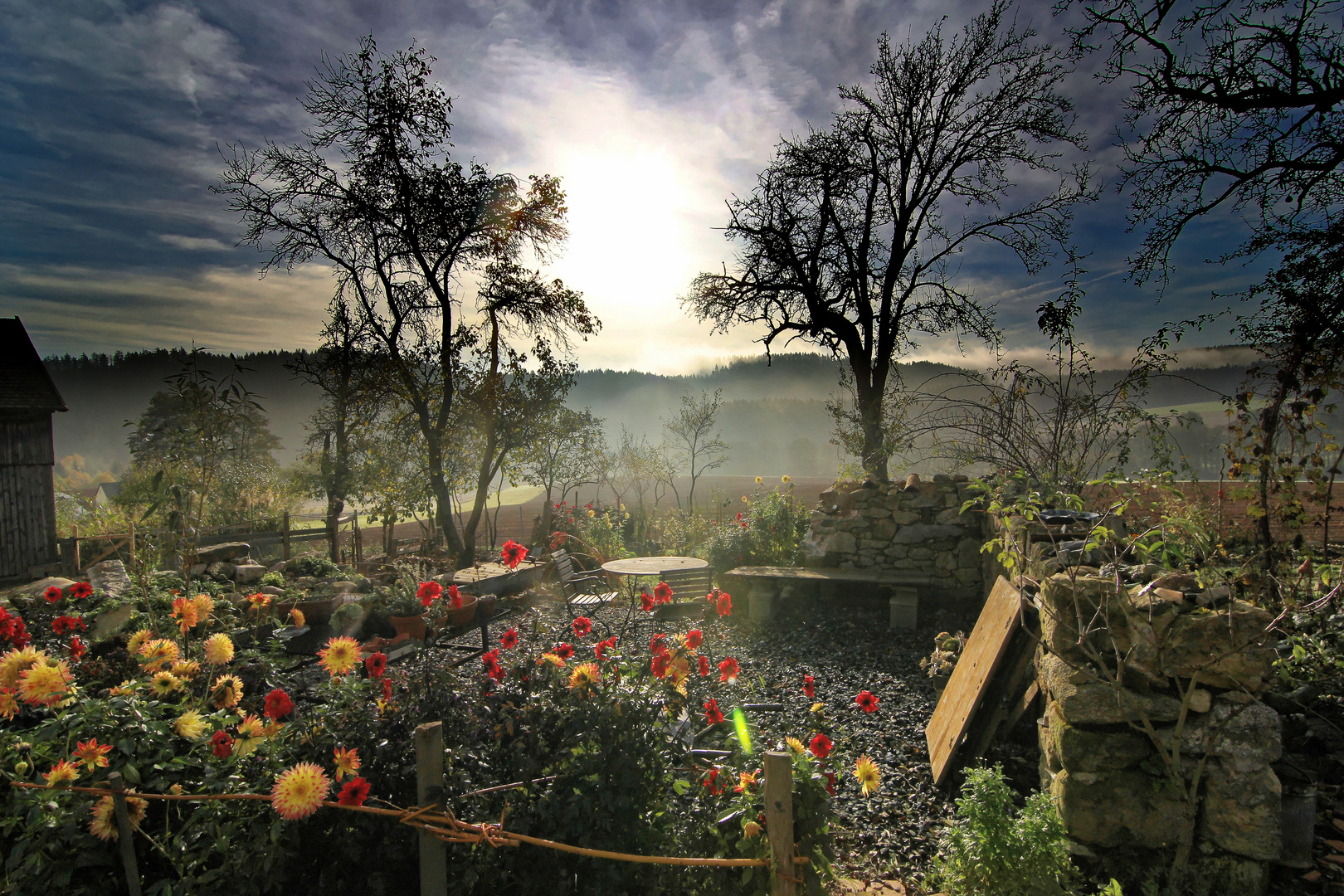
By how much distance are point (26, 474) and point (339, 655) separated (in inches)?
508

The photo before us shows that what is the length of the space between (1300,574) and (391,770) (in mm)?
5223

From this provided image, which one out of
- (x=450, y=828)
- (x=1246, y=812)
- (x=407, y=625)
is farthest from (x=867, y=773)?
(x=407, y=625)

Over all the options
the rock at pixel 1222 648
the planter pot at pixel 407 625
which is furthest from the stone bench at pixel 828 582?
the rock at pixel 1222 648

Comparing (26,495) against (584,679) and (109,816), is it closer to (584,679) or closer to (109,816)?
(109,816)

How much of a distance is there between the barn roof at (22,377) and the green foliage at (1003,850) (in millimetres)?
14321

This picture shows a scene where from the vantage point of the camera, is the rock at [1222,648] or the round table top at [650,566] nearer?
the rock at [1222,648]

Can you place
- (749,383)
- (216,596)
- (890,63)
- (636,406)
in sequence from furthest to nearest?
(636,406), (749,383), (890,63), (216,596)

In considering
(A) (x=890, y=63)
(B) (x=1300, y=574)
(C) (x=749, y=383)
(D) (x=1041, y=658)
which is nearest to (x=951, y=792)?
(D) (x=1041, y=658)

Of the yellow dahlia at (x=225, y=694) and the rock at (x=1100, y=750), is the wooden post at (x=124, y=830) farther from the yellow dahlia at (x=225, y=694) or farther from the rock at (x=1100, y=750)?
the rock at (x=1100, y=750)

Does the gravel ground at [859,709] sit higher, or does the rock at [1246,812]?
the rock at [1246,812]

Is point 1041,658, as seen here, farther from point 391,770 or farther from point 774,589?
point 774,589

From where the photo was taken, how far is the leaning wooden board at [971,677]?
3152mm

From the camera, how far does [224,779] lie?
1888 mm

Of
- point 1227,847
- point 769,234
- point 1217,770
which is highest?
point 769,234
